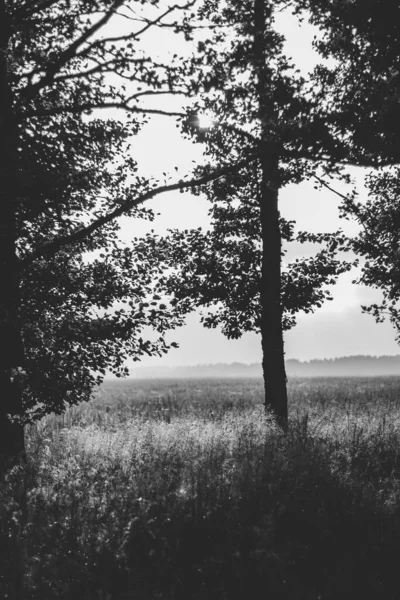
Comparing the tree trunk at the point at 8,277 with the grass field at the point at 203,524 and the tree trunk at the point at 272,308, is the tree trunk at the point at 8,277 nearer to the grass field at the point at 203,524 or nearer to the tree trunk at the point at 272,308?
the grass field at the point at 203,524

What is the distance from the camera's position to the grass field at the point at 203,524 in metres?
3.74

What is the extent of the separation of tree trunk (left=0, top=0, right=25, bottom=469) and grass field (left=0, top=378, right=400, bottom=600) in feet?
2.16

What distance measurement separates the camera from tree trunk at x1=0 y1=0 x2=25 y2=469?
5527 mm

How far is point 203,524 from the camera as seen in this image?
443 cm

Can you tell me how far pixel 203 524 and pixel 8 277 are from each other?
4.55 metres

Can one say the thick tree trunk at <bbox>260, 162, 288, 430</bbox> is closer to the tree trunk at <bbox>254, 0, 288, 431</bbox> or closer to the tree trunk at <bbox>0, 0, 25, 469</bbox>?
the tree trunk at <bbox>254, 0, 288, 431</bbox>

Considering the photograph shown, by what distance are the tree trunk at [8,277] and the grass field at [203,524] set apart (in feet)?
2.16

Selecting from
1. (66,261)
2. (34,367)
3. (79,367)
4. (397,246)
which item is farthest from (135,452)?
(397,246)

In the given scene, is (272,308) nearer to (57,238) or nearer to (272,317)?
(272,317)

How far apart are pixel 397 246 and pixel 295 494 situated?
6128 mm

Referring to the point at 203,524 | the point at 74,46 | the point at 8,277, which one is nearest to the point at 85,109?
the point at 74,46

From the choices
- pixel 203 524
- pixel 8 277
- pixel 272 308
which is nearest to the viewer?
pixel 203 524

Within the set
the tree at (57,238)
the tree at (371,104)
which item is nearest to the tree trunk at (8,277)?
the tree at (57,238)

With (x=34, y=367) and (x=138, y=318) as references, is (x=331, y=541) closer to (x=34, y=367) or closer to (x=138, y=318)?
(x=138, y=318)
